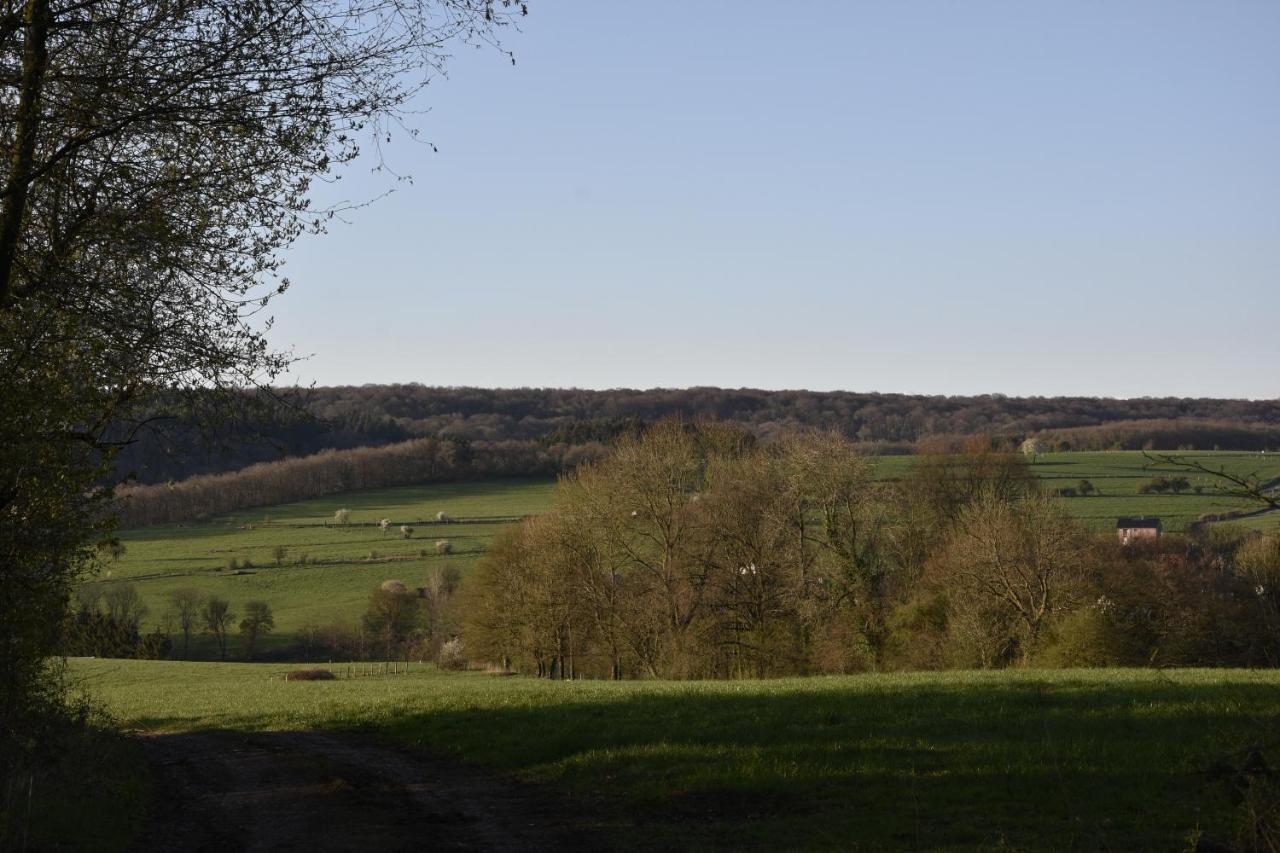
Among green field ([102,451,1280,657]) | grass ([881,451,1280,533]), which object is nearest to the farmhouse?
grass ([881,451,1280,533])

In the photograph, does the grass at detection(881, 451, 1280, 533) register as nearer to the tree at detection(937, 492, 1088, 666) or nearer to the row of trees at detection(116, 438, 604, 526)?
the tree at detection(937, 492, 1088, 666)

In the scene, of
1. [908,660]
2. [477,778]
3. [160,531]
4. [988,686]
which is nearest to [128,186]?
[477,778]

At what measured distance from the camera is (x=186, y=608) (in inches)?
2985

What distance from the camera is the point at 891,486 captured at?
148 ft

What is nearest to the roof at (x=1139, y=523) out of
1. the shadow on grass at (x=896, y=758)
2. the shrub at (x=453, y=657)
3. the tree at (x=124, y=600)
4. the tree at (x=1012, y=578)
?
the tree at (x=1012, y=578)

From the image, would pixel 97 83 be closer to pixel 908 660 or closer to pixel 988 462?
pixel 908 660

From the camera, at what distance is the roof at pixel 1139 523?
68.6m

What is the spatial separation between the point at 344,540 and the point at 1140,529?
63791 millimetres

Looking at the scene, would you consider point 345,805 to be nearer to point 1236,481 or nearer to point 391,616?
point 1236,481

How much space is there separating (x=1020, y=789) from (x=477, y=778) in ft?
21.5

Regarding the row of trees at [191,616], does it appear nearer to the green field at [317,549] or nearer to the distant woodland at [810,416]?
the green field at [317,549]

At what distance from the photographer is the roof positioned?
6856cm

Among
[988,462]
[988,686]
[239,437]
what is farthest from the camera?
[988,462]

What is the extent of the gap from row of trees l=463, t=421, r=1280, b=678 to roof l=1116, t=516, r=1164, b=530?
14740mm
